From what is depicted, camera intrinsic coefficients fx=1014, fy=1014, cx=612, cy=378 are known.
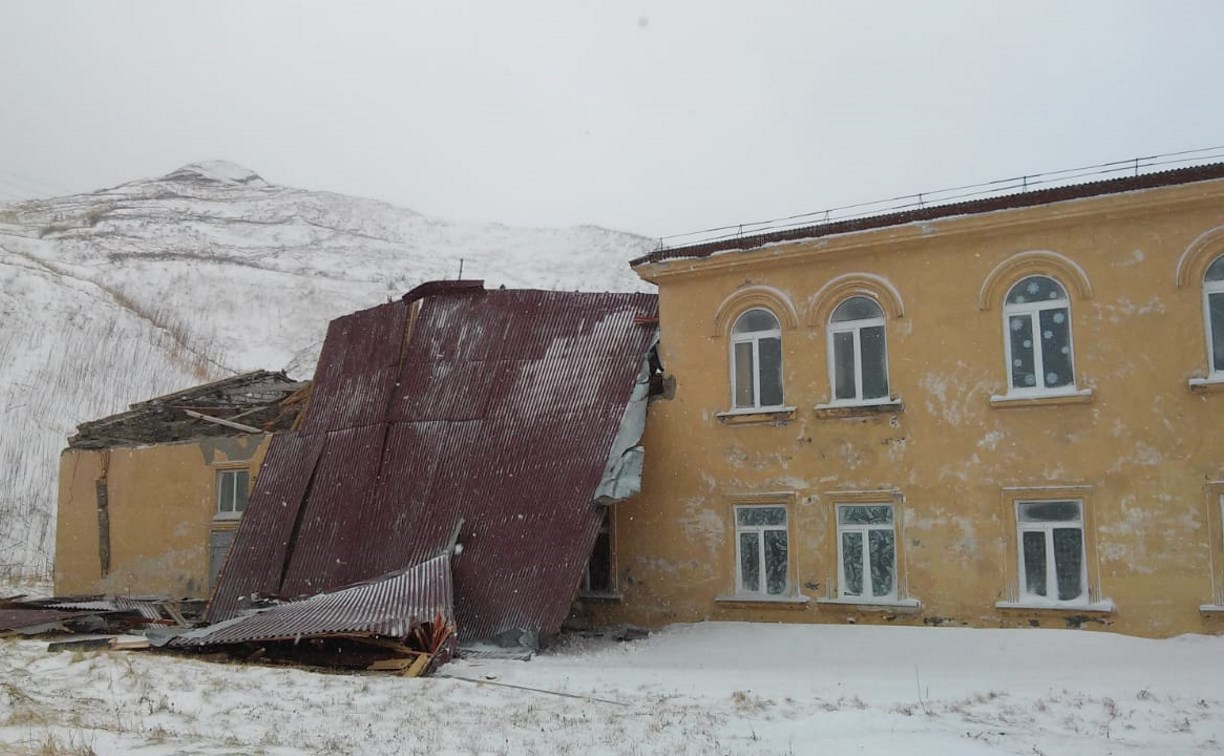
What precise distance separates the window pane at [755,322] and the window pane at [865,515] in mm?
2870

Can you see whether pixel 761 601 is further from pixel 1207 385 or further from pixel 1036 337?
pixel 1207 385

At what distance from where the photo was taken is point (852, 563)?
13945mm

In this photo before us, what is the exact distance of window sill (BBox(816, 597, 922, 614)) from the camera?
13312 mm

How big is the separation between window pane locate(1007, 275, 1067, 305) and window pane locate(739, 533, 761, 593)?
4.85 metres

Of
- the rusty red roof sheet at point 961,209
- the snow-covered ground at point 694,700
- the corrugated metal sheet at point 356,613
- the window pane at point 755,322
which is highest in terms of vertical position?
the rusty red roof sheet at point 961,209

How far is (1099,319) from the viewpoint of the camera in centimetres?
1273

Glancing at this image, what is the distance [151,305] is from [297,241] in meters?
19.4

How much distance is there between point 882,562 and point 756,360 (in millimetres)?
3414

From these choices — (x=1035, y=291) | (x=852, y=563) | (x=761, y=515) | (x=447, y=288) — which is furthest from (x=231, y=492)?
(x=1035, y=291)

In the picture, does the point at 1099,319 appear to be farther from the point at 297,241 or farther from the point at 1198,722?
the point at 297,241

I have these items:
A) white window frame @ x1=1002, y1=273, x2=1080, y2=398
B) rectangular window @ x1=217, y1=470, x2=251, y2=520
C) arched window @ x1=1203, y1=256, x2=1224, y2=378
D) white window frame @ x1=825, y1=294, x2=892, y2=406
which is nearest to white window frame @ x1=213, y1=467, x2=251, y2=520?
rectangular window @ x1=217, y1=470, x2=251, y2=520

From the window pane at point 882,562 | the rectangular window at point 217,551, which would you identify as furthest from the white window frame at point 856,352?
the rectangular window at point 217,551

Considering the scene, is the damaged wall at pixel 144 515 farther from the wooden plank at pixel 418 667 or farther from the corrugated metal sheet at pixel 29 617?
the wooden plank at pixel 418 667

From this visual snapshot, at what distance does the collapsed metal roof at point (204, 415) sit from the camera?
20719mm
